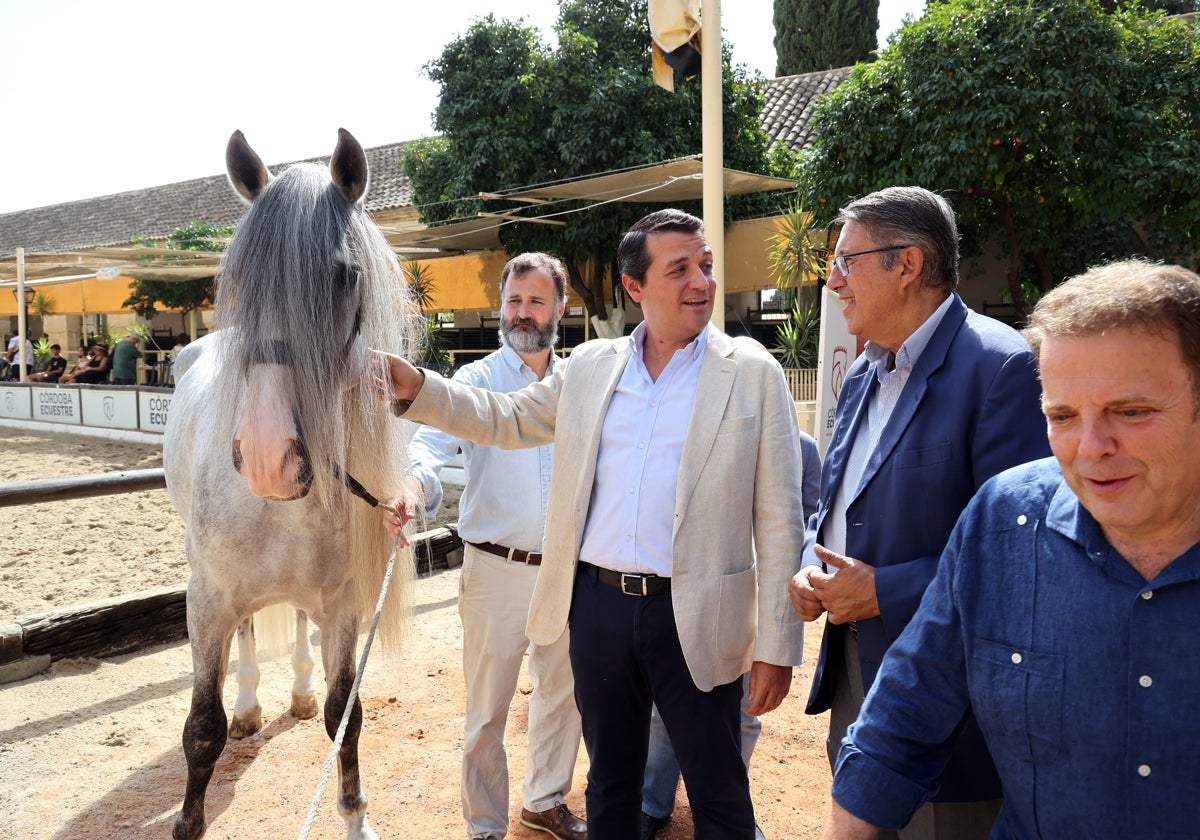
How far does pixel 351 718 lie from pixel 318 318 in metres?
1.59

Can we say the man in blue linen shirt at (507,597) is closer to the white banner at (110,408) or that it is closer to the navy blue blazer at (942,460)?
the navy blue blazer at (942,460)

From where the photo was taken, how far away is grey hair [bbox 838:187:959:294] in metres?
2.03

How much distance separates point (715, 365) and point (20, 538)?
7496mm

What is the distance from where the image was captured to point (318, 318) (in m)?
2.20

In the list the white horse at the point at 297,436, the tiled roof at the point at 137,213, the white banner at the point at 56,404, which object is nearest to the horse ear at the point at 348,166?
the white horse at the point at 297,436

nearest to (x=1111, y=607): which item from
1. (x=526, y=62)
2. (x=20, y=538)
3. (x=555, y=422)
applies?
(x=555, y=422)

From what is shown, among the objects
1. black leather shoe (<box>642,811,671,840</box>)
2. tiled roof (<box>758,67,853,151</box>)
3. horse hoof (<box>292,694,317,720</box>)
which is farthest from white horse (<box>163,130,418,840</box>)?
tiled roof (<box>758,67,853,151</box>)

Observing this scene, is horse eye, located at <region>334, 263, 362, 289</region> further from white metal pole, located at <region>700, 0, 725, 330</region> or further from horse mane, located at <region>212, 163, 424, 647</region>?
white metal pole, located at <region>700, 0, 725, 330</region>

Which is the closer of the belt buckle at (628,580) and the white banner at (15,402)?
the belt buckle at (628,580)

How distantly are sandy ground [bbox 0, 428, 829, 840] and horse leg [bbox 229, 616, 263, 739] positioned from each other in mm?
61

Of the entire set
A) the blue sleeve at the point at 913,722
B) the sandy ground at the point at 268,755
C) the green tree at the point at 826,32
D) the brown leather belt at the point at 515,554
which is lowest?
the sandy ground at the point at 268,755

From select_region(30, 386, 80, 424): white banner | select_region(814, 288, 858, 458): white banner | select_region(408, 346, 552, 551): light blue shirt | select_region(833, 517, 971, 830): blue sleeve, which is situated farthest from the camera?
select_region(30, 386, 80, 424): white banner

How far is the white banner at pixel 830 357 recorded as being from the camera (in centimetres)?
393

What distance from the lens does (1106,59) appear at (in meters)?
10.1
